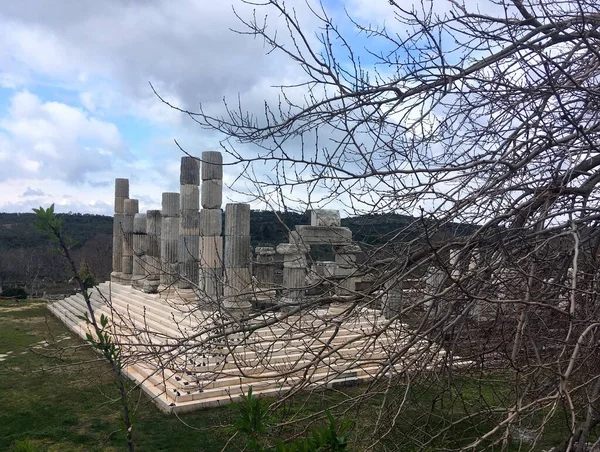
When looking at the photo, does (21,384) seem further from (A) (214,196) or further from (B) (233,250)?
(A) (214,196)

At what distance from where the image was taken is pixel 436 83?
407cm

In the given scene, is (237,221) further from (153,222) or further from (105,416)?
(153,222)

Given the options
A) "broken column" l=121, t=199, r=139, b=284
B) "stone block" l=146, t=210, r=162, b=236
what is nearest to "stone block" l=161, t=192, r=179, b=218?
"stone block" l=146, t=210, r=162, b=236

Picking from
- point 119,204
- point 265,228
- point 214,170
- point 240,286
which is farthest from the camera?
point 119,204

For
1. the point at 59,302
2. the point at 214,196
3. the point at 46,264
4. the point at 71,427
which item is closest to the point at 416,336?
the point at 71,427

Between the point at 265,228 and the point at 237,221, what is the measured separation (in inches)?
221

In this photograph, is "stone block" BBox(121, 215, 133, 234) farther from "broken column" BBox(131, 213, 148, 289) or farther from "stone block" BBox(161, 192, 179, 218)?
"stone block" BBox(161, 192, 179, 218)

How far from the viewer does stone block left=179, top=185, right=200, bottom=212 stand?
16.9 meters

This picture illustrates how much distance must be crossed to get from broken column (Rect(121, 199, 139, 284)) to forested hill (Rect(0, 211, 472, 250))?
7.46 ft

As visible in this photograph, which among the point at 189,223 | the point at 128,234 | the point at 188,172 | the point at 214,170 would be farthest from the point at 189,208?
the point at 128,234

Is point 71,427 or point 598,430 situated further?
point 71,427

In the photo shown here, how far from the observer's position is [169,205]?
18297mm

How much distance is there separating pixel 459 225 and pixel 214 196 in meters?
11.9

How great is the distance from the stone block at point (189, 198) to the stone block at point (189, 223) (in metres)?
0.13
